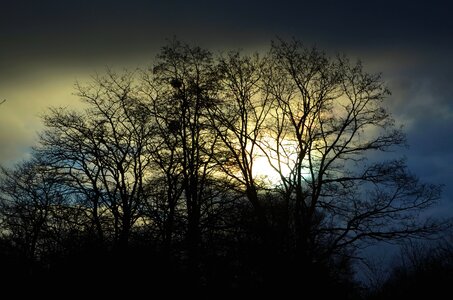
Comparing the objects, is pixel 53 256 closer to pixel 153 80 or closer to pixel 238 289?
pixel 238 289

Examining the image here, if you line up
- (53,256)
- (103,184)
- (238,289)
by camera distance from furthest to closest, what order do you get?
(103,184) < (238,289) < (53,256)

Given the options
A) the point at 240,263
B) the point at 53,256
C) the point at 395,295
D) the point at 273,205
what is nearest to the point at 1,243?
the point at 53,256

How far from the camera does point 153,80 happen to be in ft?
97.1

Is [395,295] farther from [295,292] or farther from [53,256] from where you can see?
[53,256]

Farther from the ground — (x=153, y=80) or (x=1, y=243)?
(x=153, y=80)

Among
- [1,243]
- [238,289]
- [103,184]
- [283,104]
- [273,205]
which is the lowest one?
[238,289]

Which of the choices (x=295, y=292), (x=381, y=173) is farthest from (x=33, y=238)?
(x=381, y=173)

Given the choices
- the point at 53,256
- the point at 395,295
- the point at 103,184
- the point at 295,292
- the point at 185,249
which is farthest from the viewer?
the point at 395,295

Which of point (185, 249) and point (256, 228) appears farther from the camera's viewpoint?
point (256, 228)

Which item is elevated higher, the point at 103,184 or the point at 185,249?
the point at 103,184

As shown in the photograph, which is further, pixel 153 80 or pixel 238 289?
pixel 153 80

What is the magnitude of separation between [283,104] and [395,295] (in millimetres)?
25869

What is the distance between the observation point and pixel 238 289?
2417 centimetres

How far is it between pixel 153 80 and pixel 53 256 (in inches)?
531
